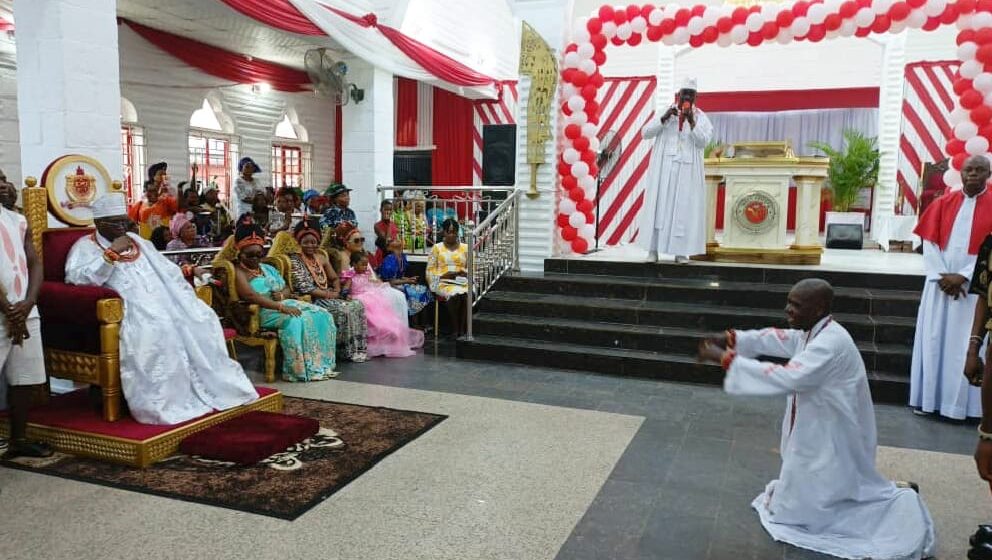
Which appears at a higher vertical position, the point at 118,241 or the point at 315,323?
the point at 118,241

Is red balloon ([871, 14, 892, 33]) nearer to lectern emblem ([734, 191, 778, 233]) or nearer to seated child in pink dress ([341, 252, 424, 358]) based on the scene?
lectern emblem ([734, 191, 778, 233])

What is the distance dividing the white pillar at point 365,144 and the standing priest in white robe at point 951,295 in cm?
565

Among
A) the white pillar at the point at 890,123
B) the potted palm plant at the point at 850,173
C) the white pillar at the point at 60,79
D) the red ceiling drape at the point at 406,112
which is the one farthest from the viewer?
the red ceiling drape at the point at 406,112

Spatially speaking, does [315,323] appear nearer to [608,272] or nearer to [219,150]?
[608,272]

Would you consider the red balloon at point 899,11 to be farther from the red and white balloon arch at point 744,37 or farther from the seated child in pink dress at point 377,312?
the seated child in pink dress at point 377,312

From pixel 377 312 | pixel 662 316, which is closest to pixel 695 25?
pixel 662 316

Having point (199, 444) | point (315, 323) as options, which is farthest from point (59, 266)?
point (315, 323)

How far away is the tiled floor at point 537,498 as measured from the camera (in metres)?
2.81

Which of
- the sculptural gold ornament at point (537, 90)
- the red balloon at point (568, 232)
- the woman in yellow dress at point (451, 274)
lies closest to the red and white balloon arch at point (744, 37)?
the red balloon at point (568, 232)

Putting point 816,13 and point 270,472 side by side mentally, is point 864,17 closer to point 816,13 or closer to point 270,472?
point 816,13

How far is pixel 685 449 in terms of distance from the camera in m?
3.97

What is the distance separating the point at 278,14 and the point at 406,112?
23.1 ft

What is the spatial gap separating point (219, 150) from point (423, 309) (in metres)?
5.30

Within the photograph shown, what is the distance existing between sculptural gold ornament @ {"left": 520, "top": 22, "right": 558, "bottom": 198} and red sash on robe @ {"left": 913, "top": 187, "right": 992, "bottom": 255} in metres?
3.81
